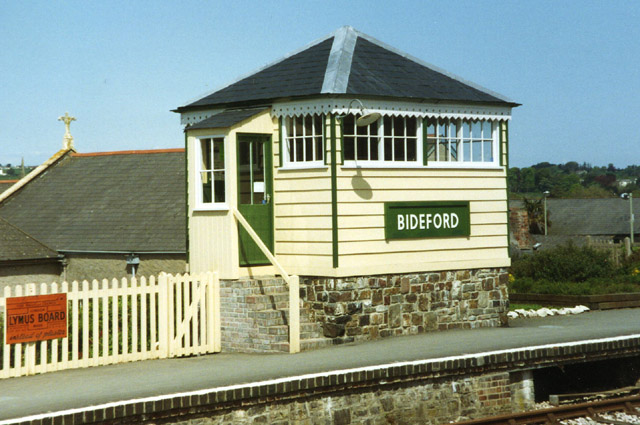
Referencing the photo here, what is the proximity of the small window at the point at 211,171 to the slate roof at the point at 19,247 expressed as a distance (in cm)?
953

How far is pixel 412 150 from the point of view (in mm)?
16781

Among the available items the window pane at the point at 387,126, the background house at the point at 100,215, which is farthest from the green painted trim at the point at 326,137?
the background house at the point at 100,215

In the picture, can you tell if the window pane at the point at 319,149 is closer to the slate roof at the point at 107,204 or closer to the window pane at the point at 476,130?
the window pane at the point at 476,130

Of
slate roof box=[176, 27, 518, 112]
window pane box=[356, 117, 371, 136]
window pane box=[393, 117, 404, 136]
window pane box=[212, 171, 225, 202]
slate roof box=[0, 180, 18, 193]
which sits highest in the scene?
slate roof box=[176, 27, 518, 112]

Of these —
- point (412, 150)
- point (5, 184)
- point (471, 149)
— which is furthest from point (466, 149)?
point (5, 184)

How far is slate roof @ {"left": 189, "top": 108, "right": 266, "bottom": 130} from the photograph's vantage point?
1571cm

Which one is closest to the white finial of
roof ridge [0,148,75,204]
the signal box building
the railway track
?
roof ridge [0,148,75,204]

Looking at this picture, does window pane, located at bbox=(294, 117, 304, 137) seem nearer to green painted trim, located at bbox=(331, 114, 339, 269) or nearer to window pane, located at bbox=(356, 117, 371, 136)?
green painted trim, located at bbox=(331, 114, 339, 269)

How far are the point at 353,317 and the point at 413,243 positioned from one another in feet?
6.20

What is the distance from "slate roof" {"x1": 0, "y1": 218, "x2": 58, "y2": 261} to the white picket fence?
30.7 feet

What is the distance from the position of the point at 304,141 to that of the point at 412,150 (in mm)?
2073

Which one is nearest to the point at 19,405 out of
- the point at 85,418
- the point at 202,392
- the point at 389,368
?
the point at 85,418

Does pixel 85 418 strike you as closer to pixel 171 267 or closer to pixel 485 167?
pixel 485 167

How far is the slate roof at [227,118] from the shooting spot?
15.7 meters
